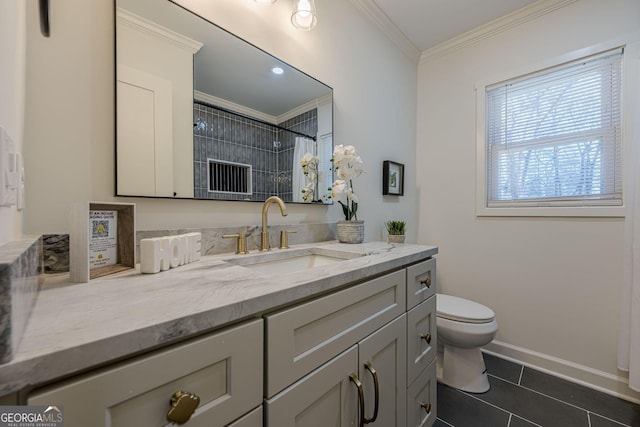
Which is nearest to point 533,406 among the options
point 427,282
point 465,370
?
point 465,370

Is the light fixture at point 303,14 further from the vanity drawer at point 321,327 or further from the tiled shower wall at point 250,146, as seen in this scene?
the vanity drawer at point 321,327

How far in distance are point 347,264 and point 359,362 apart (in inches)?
11.7

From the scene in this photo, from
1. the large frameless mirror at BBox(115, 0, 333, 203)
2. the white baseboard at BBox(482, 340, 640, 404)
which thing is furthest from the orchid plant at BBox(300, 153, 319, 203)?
the white baseboard at BBox(482, 340, 640, 404)

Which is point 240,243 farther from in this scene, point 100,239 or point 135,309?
point 135,309

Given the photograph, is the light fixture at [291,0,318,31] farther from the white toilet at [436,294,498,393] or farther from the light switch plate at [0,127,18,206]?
the white toilet at [436,294,498,393]

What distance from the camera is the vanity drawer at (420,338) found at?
1.07 metres

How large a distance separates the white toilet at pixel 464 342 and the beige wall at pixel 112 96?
689 millimetres

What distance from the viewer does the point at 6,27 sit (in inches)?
21.5

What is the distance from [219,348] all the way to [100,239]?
1.79ft

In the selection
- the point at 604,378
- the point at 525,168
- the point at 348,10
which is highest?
the point at 348,10

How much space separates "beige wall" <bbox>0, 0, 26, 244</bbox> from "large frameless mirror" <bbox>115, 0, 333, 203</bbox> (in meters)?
0.22

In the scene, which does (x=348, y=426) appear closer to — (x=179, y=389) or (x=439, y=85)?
(x=179, y=389)

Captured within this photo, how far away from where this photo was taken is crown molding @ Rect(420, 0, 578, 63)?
5.78ft

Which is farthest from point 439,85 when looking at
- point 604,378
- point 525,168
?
point 604,378
